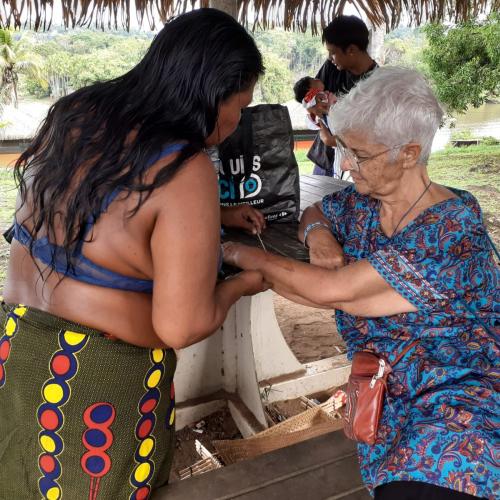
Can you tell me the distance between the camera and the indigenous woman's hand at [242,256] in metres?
1.55

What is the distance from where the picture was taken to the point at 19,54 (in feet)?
72.6

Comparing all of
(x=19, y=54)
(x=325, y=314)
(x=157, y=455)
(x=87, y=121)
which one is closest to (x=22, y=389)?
(x=157, y=455)

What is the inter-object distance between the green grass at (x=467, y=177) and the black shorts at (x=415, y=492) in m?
5.26

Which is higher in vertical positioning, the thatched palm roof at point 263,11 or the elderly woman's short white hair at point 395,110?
the thatched palm roof at point 263,11

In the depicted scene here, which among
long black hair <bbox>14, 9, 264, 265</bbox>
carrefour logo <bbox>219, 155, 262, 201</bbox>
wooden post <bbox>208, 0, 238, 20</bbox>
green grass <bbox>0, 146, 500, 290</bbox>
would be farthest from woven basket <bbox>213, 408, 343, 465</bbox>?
green grass <bbox>0, 146, 500, 290</bbox>

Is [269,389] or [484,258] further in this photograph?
[269,389]

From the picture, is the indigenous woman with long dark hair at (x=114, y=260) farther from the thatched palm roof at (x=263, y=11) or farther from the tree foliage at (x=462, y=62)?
the tree foliage at (x=462, y=62)

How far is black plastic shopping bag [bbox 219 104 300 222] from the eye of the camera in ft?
5.84

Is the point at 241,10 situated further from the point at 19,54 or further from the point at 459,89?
the point at 19,54

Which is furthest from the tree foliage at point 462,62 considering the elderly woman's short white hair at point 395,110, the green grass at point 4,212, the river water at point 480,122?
the elderly woman's short white hair at point 395,110

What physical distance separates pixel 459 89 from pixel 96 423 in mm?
11671

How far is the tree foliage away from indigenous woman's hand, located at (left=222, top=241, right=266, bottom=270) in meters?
10.3

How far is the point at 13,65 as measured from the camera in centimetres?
2203

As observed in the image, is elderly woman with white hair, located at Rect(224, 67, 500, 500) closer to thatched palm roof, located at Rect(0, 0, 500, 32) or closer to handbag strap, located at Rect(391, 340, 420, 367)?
handbag strap, located at Rect(391, 340, 420, 367)
